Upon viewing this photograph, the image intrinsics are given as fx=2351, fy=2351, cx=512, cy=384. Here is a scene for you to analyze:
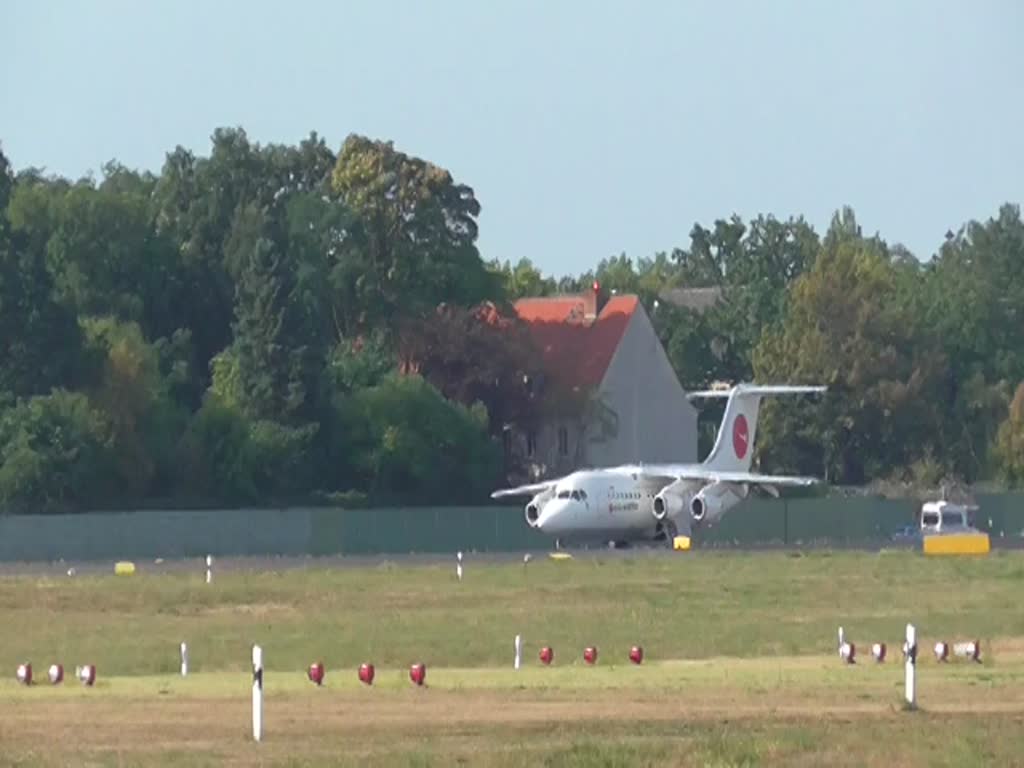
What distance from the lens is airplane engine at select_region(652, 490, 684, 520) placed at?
76125 millimetres

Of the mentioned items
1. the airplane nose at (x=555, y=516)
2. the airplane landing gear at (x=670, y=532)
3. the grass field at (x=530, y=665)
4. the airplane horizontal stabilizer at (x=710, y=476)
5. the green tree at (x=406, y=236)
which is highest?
the green tree at (x=406, y=236)

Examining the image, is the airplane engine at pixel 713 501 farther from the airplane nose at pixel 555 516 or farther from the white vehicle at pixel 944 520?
the white vehicle at pixel 944 520

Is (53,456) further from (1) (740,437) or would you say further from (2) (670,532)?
(1) (740,437)

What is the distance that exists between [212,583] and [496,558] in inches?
694

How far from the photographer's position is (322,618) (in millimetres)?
44781

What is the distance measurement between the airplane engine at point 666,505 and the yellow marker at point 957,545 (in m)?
8.02

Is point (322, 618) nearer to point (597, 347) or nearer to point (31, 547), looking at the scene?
point (31, 547)

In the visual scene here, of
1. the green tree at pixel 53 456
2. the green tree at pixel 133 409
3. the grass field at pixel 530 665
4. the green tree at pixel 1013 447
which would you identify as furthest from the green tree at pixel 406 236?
the grass field at pixel 530 665

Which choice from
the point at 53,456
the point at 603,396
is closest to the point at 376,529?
the point at 53,456

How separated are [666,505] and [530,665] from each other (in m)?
42.8

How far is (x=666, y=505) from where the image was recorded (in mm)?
76250

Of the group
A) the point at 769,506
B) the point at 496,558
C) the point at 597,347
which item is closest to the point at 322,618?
the point at 496,558

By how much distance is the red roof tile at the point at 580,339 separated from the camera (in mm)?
97875

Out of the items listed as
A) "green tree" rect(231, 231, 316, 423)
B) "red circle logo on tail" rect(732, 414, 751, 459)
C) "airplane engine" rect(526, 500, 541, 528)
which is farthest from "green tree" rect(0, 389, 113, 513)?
"red circle logo on tail" rect(732, 414, 751, 459)
